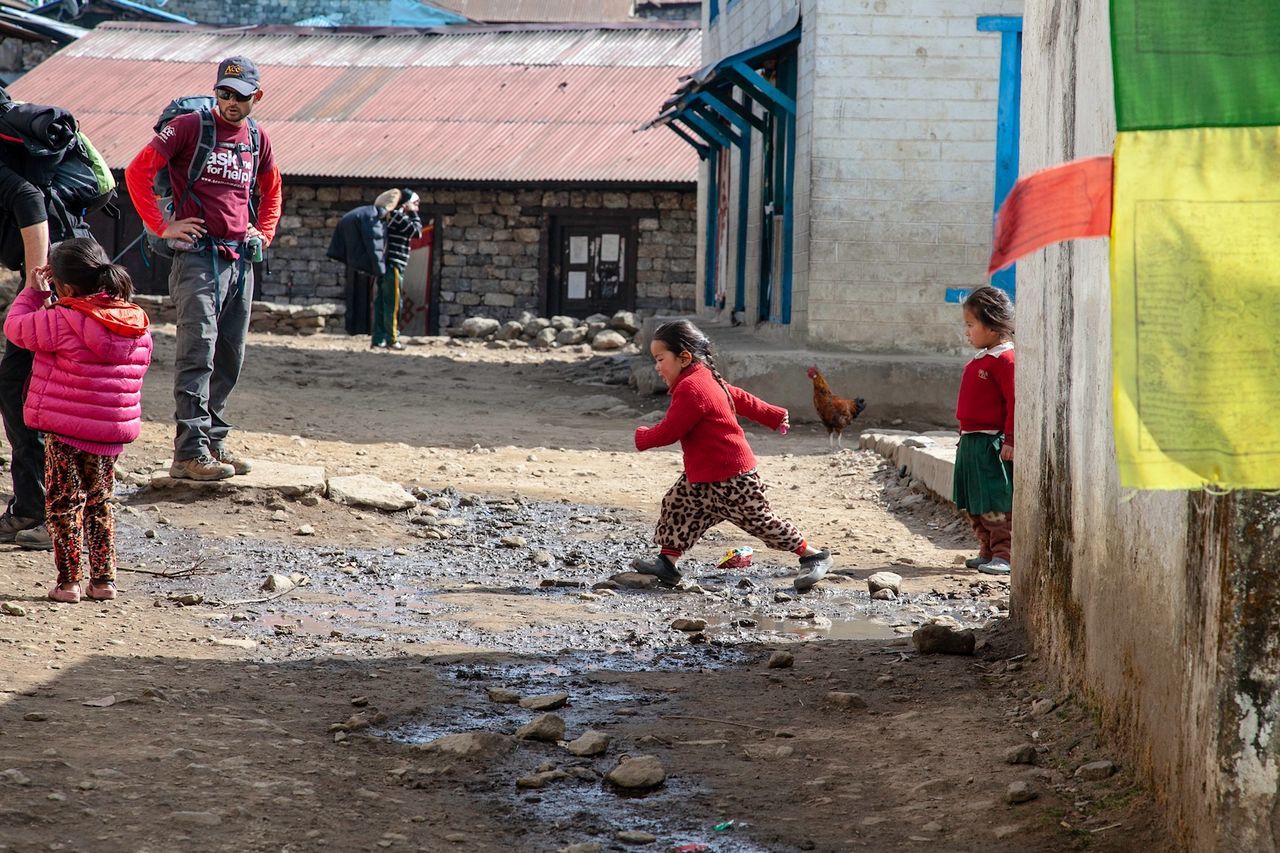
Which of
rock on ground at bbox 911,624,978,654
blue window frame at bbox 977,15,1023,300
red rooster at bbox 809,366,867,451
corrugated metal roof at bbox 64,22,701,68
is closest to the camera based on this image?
rock on ground at bbox 911,624,978,654

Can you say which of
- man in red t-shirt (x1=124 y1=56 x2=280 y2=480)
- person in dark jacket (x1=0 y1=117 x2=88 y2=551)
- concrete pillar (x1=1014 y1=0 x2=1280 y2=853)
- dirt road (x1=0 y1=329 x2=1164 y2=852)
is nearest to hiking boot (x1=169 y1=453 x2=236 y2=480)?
man in red t-shirt (x1=124 y1=56 x2=280 y2=480)

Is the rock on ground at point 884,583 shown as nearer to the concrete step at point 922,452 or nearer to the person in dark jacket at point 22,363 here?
the concrete step at point 922,452

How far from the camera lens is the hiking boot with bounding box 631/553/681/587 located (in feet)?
16.5

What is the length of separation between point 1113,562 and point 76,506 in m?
2.98

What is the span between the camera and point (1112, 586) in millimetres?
2840

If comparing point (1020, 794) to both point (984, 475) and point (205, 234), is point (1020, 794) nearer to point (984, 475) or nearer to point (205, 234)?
point (984, 475)

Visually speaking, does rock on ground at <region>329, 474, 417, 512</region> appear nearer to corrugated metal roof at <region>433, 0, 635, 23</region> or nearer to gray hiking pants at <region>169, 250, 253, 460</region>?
gray hiking pants at <region>169, 250, 253, 460</region>

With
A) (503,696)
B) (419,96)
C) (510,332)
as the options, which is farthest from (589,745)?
(419,96)

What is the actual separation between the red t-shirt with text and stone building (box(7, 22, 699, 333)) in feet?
43.8

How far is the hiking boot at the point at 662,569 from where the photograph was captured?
5.04m

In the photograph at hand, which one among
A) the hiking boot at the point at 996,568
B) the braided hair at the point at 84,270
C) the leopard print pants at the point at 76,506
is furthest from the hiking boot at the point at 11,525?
the hiking boot at the point at 996,568

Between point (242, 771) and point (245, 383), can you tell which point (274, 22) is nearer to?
point (245, 383)

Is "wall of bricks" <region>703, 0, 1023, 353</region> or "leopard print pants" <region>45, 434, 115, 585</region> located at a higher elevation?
"wall of bricks" <region>703, 0, 1023, 353</region>

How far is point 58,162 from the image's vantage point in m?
4.83
